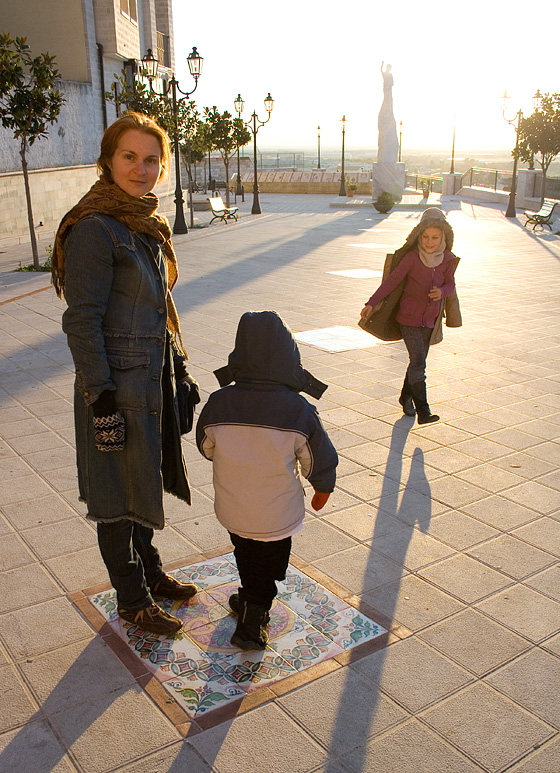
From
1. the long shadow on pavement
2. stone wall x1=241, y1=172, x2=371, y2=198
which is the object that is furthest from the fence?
the long shadow on pavement

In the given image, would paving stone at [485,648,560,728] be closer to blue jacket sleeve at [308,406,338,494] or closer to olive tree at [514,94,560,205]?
A: blue jacket sleeve at [308,406,338,494]

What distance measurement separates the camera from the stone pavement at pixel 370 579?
280 centimetres

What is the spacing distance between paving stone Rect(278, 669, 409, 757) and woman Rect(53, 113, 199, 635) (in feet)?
3.07

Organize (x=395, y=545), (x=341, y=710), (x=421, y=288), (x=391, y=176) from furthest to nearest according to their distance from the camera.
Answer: (x=391, y=176) → (x=421, y=288) → (x=395, y=545) → (x=341, y=710)

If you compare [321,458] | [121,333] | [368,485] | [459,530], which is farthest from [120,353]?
[368,485]

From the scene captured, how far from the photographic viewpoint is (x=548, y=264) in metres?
16.5

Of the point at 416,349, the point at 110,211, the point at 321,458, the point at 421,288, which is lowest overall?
the point at 416,349

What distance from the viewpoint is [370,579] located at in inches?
156

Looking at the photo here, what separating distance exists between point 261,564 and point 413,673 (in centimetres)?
79

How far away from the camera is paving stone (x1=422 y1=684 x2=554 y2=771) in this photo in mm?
2777

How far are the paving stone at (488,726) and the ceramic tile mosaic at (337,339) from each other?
588 centimetres

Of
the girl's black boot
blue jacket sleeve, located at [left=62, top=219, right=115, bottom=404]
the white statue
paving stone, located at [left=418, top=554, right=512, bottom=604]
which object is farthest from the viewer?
the white statue

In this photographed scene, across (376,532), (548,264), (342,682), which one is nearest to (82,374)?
(342,682)

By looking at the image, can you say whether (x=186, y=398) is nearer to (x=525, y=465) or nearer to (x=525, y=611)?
(x=525, y=611)
